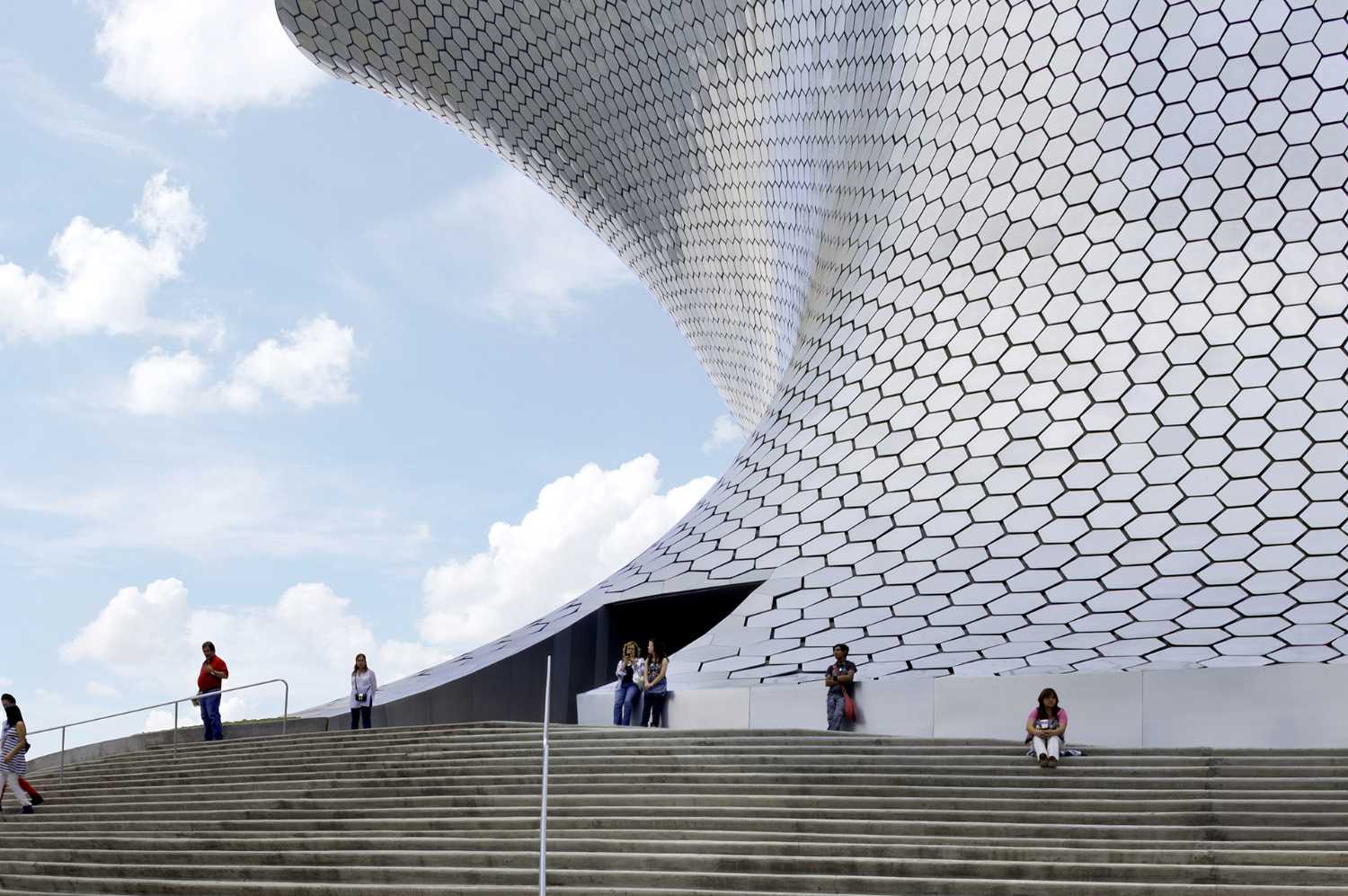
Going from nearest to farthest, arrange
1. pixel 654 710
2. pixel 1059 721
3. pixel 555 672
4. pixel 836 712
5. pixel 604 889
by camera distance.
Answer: pixel 604 889, pixel 1059 721, pixel 836 712, pixel 654 710, pixel 555 672

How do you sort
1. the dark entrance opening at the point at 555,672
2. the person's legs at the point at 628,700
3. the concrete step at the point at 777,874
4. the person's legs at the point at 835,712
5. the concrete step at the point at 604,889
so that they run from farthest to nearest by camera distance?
1. the dark entrance opening at the point at 555,672
2. the person's legs at the point at 628,700
3. the person's legs at the point at 835,712
4. the concrete step at the point at 777,874
5. the concrete step at the point at 604,889

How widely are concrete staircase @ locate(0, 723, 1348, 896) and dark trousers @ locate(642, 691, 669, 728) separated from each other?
1803 mm

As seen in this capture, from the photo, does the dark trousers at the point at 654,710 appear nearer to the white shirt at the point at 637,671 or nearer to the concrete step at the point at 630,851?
the white shirt at the point at 637,671

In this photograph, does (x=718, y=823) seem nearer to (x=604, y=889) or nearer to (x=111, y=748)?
(x=604, y=889)

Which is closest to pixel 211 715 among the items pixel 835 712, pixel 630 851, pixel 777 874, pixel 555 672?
pixel 555 672

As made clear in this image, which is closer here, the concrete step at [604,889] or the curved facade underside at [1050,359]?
the concrete step at [604,889]

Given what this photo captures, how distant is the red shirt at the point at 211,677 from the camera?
38.1ft

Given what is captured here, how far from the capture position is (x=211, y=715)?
1159cm

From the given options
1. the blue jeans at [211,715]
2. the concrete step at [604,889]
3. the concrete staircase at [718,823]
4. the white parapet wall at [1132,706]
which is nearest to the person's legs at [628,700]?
the white parapet wall at [1132,706]

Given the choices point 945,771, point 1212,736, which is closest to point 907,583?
point 1212,736

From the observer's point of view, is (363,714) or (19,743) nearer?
(19,743)

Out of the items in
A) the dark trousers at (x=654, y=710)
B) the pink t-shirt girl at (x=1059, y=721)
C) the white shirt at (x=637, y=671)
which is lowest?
the dark trousers at (x=654, y=710)

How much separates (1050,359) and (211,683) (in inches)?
311

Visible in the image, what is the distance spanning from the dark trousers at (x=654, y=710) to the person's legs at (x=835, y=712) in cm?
152
